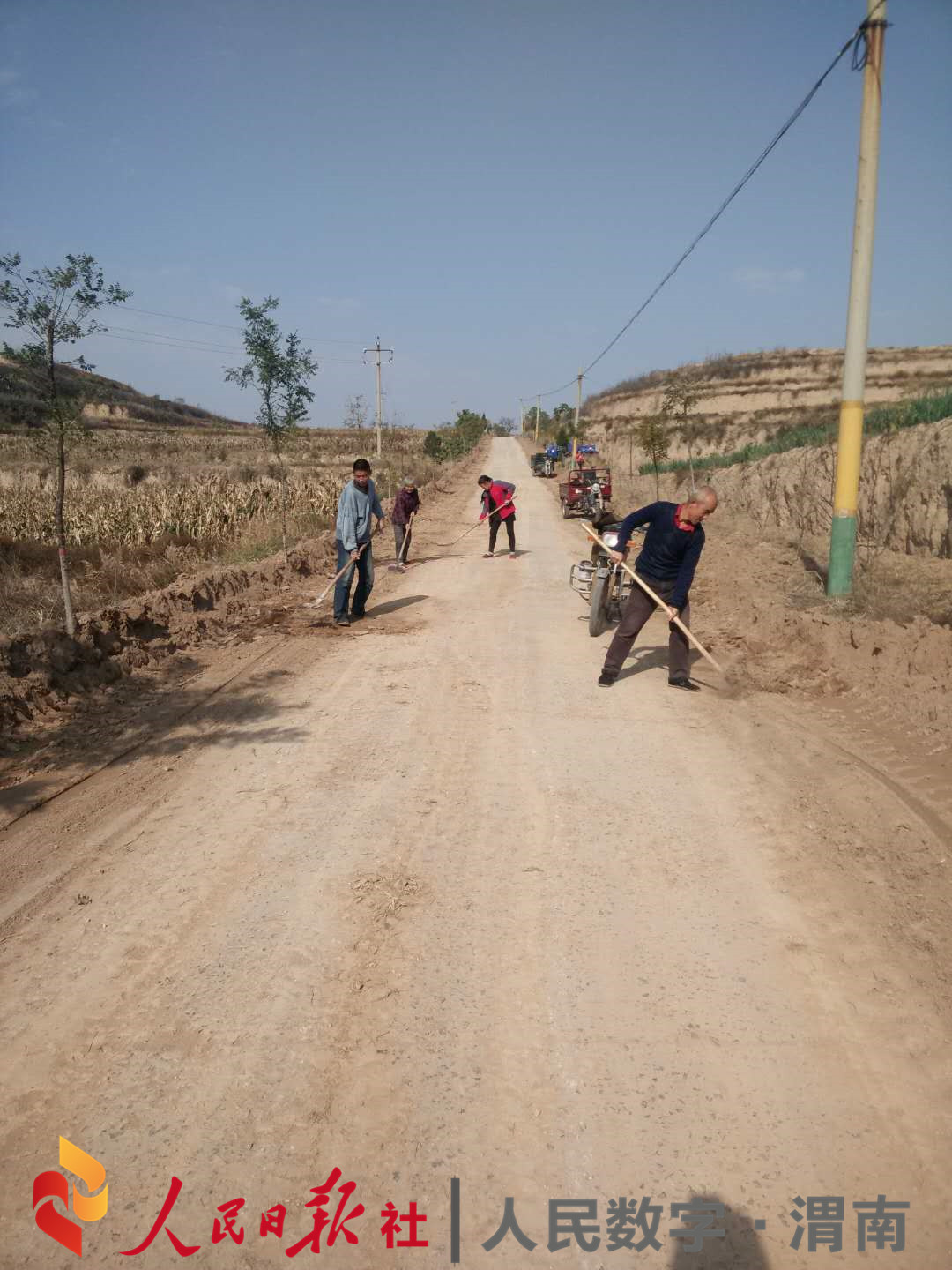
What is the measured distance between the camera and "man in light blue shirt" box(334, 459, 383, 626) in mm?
8828

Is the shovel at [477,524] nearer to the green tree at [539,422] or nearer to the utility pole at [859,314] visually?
the utility pole at [859,314]

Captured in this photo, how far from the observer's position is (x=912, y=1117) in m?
2.50

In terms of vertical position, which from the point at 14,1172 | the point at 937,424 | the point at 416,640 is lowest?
the point at 14,1172

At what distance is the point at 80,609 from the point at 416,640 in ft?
18.4

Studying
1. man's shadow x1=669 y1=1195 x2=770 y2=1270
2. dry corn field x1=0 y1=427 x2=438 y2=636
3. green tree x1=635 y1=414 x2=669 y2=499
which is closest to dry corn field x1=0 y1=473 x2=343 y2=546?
dry corn field x1=0 y1=427 x2=438 y2=636

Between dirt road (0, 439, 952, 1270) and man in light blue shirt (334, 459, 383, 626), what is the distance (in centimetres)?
356

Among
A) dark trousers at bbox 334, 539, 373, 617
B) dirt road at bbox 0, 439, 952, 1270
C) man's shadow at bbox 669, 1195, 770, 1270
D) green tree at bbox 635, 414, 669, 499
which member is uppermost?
green tree at bbox 635, 414, 669, 499

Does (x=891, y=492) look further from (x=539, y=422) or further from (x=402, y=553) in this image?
(x=539, y=422)

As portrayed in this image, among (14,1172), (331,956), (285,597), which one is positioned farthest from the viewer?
(285,597)

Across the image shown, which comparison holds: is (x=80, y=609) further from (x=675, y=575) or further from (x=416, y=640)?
(x=675, y=575)

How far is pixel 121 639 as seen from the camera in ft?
23.7

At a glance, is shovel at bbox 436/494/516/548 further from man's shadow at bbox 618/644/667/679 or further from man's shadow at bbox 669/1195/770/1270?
man's shadow at bbox 669/1195/770/1270

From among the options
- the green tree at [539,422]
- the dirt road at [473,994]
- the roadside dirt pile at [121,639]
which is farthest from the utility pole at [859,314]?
the green tree at [539,422]

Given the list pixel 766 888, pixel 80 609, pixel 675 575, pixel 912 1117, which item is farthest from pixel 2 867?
pixel 80 609
